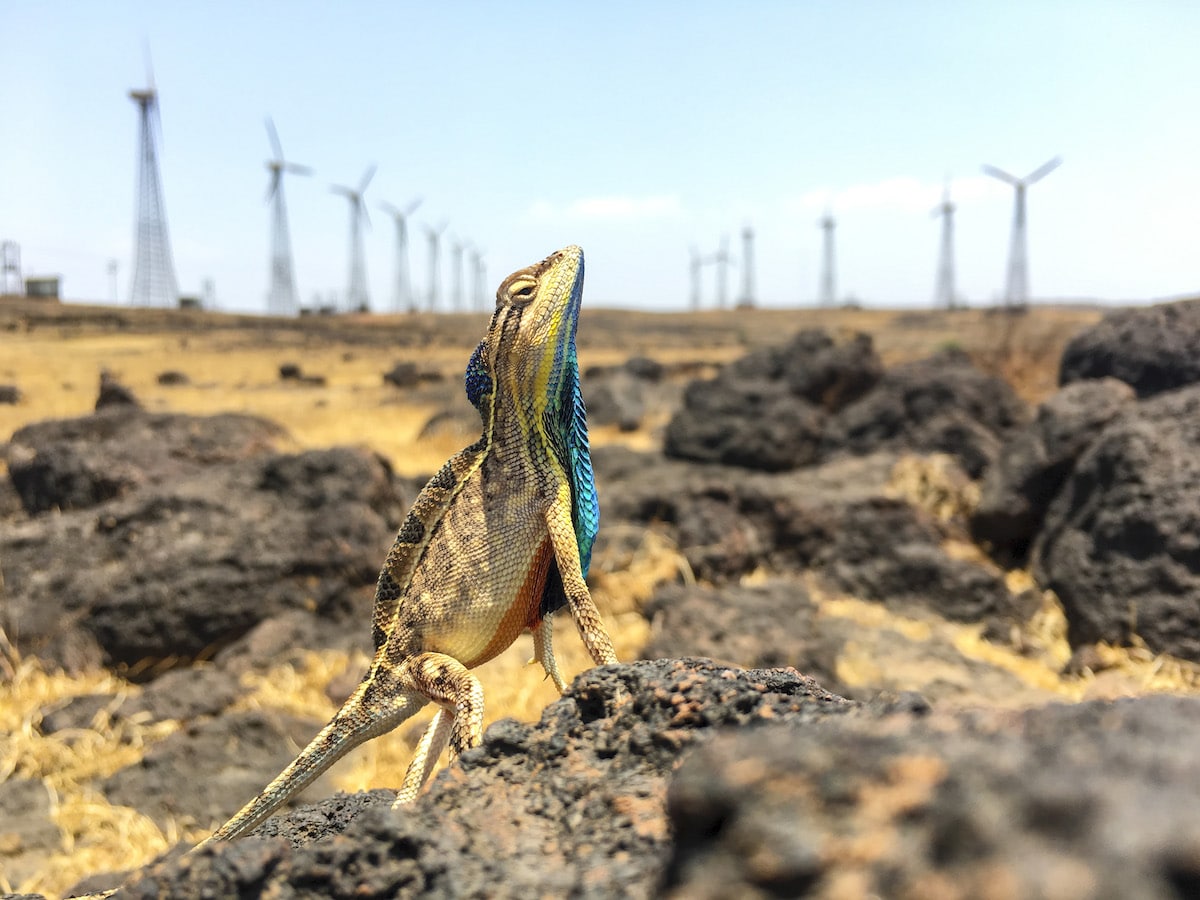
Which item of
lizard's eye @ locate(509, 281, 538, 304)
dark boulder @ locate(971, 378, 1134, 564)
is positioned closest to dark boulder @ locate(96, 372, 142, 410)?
dark boulder @ locate(971, 378, 1134, 564)

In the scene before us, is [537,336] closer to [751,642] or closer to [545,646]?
[545,646]

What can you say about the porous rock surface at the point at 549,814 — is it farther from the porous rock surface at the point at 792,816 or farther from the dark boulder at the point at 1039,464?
the dark boulder at the point at 1039,464

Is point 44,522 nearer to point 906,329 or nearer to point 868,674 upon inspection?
point 868,674

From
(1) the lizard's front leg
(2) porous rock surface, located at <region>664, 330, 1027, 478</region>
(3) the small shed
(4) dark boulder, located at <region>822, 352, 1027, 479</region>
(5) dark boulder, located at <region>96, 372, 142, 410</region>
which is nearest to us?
(1) the lizard's front leg

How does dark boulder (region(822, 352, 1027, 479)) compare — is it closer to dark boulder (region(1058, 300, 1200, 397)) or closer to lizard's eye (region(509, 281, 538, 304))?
dark boulder (region(1058, 300, 1200, 397))

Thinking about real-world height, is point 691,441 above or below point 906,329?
below

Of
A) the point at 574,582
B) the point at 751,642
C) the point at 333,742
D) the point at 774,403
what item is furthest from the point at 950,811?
the point at 774,403

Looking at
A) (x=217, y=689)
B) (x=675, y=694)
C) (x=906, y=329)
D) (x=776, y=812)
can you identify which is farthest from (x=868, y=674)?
(x=906, y=329)

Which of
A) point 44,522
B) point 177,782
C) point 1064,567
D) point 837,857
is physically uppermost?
point 837,857
